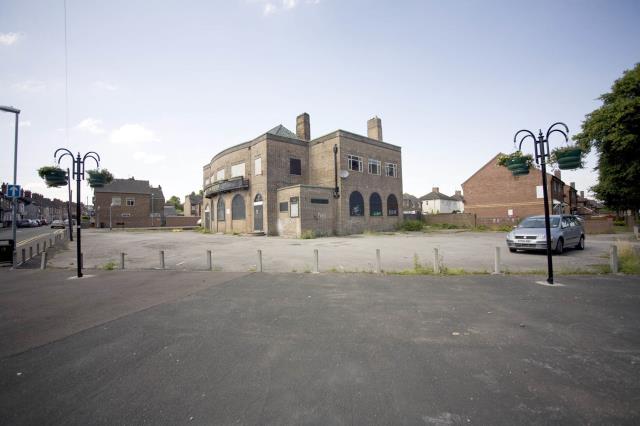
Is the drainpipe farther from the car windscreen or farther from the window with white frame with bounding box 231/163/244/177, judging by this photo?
the car windscreen

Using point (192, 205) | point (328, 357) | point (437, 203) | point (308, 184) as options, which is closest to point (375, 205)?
point (308, 184)

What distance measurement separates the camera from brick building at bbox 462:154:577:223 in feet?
115

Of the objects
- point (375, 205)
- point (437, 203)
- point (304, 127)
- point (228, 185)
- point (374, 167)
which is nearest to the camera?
point (228, 185)

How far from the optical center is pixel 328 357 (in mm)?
3684

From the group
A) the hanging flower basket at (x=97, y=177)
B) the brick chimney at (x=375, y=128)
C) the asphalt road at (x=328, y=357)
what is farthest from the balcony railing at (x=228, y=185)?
the asphalt road at (x=328, y=357)

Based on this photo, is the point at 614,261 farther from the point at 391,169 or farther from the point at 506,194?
the point at 506,194

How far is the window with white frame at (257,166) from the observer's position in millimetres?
27884

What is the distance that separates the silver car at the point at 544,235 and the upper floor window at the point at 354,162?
1741 cm

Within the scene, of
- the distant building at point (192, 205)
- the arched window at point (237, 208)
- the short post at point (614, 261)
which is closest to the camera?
the short post at point (614, 261)

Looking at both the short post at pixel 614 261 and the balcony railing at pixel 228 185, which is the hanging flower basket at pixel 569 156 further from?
the balcony railing at pixel 228 185

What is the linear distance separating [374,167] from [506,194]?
20082mm

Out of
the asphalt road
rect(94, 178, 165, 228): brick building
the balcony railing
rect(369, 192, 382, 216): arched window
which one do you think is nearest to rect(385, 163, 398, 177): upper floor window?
rect(369, 192, 382, 216): arched window

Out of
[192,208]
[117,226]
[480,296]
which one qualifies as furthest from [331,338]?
[192,208]

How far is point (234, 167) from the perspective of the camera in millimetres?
31641
